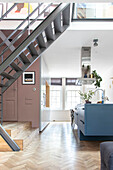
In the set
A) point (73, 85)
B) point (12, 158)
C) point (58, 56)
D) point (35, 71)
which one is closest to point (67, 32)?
point (35, 71)

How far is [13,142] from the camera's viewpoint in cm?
438

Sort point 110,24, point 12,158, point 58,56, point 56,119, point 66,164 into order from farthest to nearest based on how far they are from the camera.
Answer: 1. point 56,119
2. point 58,56
3. point 110,24
4. point 12,158
5. point 66,164

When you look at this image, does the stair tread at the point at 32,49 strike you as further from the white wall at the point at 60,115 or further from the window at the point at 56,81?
the white wall at the point at 60,115

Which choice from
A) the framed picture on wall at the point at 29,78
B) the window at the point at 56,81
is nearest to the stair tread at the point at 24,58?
the framed picture on wall at the point at 29,78

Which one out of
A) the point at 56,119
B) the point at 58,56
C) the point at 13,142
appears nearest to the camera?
the point at 13,142

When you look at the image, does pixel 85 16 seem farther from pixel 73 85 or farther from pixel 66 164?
pixel 73 85

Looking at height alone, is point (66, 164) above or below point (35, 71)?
below

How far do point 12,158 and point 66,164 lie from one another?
3.20 feet

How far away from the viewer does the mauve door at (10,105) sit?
697cm

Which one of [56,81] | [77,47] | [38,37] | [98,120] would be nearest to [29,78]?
[77,47]

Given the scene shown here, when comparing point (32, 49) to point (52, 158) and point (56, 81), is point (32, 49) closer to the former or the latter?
point (52, 158)

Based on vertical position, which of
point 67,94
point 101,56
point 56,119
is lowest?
point 56,119

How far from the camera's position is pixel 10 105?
23.1ft

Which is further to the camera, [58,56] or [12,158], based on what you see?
[58,56]
